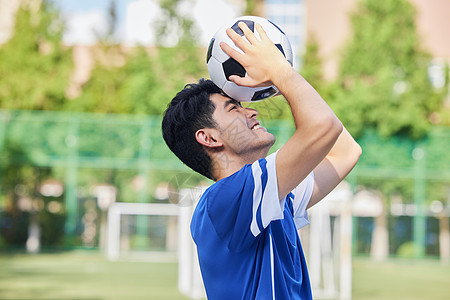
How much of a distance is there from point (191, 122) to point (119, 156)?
1610 cm

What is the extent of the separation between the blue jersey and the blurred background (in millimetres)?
10063

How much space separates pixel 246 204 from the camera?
6.28 feet

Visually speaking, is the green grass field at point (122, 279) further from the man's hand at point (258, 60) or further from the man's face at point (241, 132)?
the man's hand at point (258, 60)

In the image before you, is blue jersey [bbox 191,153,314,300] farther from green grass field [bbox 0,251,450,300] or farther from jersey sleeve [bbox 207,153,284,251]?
green grass field [bbox 0,251,450,300]

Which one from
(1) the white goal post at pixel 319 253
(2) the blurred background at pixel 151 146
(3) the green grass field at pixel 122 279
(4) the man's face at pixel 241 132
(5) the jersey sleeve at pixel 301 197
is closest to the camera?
(4) the man's face at pixel 241 132

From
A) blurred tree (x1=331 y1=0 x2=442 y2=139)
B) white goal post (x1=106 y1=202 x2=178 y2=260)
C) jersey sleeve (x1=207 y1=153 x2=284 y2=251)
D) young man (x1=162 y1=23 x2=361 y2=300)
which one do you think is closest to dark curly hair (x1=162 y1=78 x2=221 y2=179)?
young man (x1=162 y1=23 x2=361 y2=300)

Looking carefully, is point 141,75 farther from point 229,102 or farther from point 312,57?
point 229,102

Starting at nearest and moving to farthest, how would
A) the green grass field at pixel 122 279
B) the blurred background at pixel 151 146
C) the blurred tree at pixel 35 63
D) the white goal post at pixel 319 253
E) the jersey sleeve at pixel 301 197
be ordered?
1. the jersey sleeve at pixel 301 197
2. the white goal post at pixel 319 253
3. the green grass field at pixel 122 279
4. the blurred background at pixel 151 146
5. the blurred tree at pixel 35 63

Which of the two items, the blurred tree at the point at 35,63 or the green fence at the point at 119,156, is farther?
the blurred tree at the point at 35,63

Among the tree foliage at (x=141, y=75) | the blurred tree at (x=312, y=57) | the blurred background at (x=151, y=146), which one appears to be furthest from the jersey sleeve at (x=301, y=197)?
the blurred tree at (x=312, y=57)

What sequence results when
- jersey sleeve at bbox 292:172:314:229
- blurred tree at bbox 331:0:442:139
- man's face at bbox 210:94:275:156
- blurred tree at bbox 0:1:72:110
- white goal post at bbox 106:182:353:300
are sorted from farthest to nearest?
blurred tree at bbox 0:1:72:110 → blurred tree at bbox 331:0:442:139 → white goal post at bbox 106:182:353:300 → jersey sleeve at bbox 292:172:314:229 → man's face at bbox 210:94:275:156

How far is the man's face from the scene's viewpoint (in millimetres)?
2143

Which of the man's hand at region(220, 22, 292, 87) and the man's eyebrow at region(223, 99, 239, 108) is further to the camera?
the man's eyebrow at region(223, 99, 239, 108)

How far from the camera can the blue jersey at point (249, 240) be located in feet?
6.28
